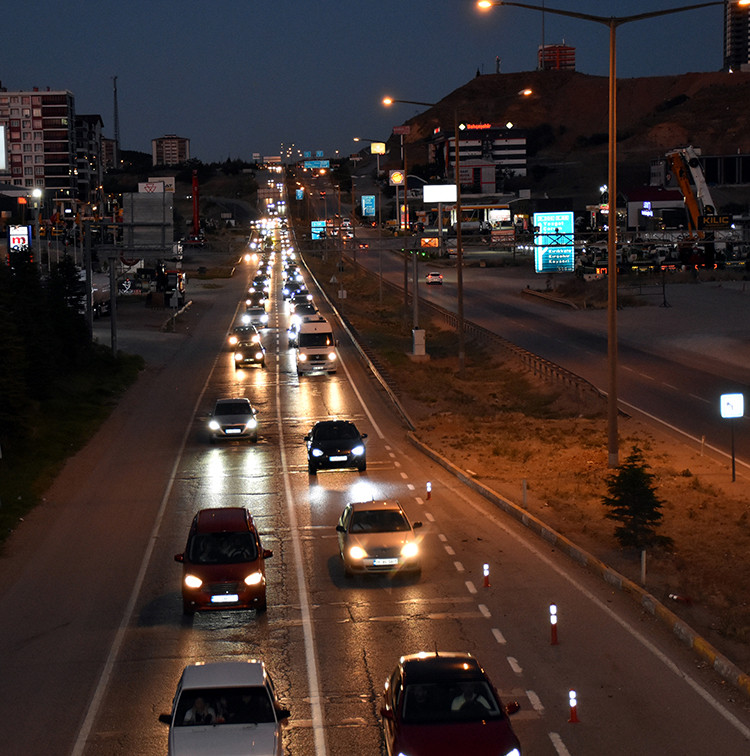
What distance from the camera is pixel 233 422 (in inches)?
1416

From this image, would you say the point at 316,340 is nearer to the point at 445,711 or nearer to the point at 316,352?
the point at 316,352

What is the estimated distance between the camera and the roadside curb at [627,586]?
1377 centimetres

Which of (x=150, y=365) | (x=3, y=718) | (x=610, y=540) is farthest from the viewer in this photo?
(x=150, y=365)

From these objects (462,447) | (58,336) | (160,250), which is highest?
(160,250)

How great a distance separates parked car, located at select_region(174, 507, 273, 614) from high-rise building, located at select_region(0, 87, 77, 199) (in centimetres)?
18476

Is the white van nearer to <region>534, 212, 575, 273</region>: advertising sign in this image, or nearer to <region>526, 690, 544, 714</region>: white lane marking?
<region>534, 212, 575, 273</region>: advertising sign

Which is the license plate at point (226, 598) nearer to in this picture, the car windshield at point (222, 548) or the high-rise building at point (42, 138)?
the car windshield at point (222, 548)

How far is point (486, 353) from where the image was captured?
6184cm

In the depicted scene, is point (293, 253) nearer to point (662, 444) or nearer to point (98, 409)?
point (98, 409)

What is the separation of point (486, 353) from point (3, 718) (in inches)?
1983

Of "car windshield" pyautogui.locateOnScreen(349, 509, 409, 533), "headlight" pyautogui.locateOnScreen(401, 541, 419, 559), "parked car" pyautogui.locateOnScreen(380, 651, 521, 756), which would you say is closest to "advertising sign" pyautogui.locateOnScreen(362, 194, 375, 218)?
"car windshield" pyautogui.locateOnScreen(349, 509, 409, 533)

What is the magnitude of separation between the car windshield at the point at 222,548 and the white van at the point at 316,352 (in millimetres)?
34464

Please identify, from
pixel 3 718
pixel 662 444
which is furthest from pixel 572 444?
pixel 3 718

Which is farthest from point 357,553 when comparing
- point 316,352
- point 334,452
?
point 316,352
